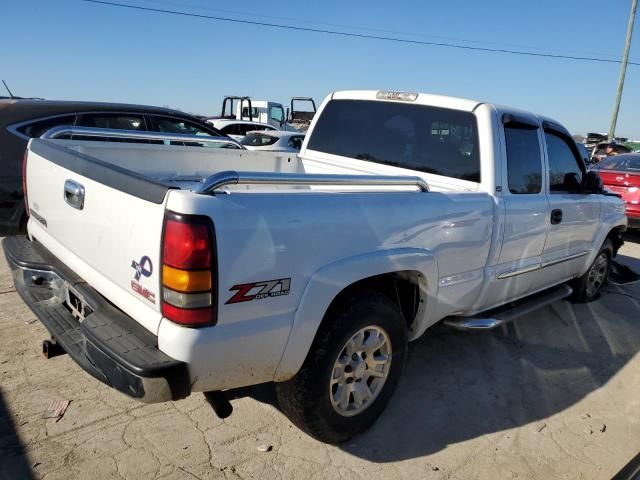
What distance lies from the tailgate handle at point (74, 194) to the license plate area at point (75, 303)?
0.43m

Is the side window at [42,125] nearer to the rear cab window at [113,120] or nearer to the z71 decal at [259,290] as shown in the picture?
the rear cab window at [113,120]

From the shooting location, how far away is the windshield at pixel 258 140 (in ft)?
40.3

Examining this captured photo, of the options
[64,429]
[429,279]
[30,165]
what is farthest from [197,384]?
[30,165]

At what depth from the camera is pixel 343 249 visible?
2.28m

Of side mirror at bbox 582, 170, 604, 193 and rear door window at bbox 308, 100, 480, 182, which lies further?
side mirror at bbox 582, 170, 604, 193

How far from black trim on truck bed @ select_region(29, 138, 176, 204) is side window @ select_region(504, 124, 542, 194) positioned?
247 centimetres

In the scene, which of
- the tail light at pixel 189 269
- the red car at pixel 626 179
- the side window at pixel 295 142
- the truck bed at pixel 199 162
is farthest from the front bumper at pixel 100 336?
the side window at pixel 295 142

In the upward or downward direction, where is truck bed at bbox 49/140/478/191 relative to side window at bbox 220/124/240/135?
upward

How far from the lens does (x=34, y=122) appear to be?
5031mm

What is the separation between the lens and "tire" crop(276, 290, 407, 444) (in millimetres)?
2406

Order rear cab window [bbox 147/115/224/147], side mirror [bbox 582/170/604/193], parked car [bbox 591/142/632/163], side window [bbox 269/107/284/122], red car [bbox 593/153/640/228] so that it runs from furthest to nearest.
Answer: side window [bbox 269/107/284/122], parked car [bbox 591/142/632/163], red car [bbox 593/153/640/228], rear cab window [bbox 147/115/224/147], side mirror [bbox 582/170/604/193]

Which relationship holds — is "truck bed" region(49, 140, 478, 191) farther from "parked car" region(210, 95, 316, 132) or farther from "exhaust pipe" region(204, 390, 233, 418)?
"parked car" region(210, 95, 316, 132)

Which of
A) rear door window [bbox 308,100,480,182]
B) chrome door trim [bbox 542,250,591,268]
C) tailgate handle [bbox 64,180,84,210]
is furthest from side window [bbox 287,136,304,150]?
tailgate handle [bbox 64,180,84,210]

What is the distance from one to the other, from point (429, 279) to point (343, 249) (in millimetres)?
788
